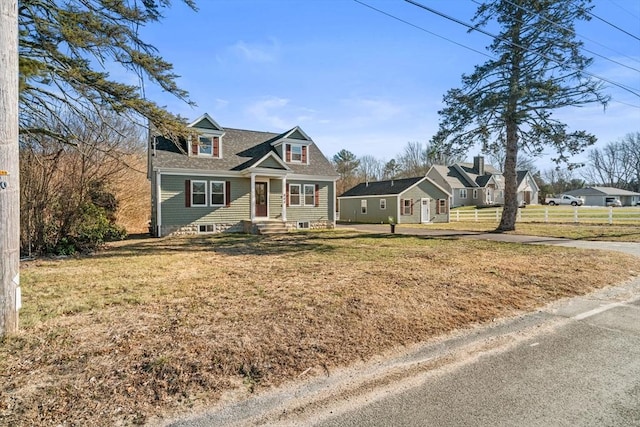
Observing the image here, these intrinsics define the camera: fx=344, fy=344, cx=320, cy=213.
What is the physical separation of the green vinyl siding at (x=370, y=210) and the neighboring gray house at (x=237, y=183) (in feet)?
29.8

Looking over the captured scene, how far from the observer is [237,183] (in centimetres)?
1841

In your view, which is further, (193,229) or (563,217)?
(563,217)

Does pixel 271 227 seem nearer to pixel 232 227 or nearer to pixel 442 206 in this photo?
pixel 232 227

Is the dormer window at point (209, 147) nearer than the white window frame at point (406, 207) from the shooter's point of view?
Yes

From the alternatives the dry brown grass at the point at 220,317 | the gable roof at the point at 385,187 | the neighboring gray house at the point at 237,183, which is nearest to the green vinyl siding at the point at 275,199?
the neighboring gray house at the point at 237,183

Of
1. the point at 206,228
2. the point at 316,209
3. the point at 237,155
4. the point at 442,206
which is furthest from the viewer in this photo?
the point at 442,206

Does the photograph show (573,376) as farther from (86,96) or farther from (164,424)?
(86,96)

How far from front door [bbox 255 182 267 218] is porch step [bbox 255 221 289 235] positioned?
50.0 inches

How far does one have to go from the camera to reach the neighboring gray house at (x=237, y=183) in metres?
16.7

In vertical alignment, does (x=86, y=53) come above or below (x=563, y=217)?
above

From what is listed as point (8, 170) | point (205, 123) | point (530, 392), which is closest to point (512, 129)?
point (205, 123)

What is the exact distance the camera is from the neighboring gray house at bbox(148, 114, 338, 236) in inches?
657

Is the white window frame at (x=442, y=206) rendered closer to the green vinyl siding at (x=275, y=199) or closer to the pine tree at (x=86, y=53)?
the green vinyl siding at (x=275, y=199)

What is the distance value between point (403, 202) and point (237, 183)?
15.2m
